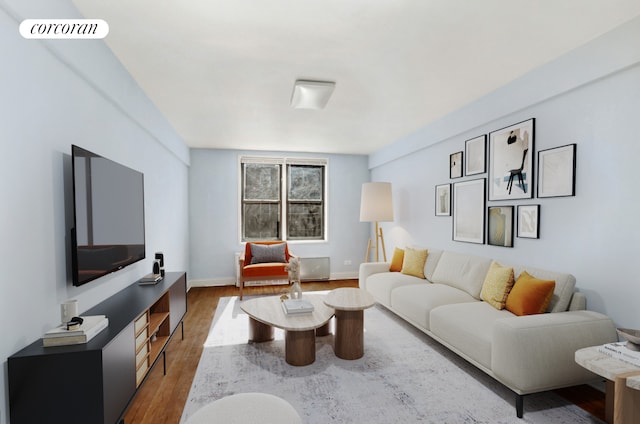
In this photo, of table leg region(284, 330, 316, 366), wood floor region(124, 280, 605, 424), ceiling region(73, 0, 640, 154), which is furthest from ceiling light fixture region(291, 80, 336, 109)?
wood floor region(124, 280, 605, 424)

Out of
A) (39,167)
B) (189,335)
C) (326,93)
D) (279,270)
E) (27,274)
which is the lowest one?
(189,335)

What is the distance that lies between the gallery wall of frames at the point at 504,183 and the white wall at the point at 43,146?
3649mm

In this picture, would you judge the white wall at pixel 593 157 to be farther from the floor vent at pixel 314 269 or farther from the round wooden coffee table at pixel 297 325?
the floor vent at pixel 314 269

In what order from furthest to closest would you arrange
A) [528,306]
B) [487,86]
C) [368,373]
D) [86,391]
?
[487,86] → [368,373] → [528,306] → [86,391]

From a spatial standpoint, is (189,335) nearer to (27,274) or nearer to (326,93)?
(27,274)

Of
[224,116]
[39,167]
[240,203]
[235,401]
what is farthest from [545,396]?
[240,203]

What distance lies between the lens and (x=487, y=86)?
3.23 m

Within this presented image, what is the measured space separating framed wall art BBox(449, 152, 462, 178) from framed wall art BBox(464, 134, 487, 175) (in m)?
0.10

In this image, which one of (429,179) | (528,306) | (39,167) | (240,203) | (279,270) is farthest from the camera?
(240,203)

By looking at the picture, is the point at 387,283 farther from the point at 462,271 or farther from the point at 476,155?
the point at 476,155

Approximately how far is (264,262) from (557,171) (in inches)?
169

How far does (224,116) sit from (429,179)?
9.84ft

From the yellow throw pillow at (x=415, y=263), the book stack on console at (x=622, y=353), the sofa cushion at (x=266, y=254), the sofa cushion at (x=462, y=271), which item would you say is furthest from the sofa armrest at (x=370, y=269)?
the book stack on console at (x=622, y=353)

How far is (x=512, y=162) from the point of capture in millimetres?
3188
